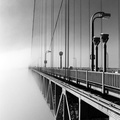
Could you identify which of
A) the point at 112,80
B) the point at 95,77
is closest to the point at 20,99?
the point at 95,77

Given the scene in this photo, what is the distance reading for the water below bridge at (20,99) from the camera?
33219mm

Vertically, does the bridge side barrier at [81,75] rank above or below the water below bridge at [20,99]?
above

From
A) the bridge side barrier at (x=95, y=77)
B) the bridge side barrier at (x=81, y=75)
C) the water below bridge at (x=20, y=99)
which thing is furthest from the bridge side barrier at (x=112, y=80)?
the water below bridge at (x=20, y=99)

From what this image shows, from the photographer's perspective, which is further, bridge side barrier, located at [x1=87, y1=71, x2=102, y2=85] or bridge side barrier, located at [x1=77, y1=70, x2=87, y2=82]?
bridge side barrier, located at [x1=77, y1=70, x2=87, y2=82]

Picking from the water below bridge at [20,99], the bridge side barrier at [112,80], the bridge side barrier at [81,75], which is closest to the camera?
the bridge side barrier at [112,80]

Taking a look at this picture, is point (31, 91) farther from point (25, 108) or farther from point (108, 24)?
point (108, 24)

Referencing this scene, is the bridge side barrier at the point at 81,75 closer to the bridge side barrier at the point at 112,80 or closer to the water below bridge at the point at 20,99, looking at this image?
the bridge side barrier at the point at 112,80

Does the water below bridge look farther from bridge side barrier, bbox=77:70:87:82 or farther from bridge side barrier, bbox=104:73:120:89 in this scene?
bridge side barrier, bbox=104:73:120:89

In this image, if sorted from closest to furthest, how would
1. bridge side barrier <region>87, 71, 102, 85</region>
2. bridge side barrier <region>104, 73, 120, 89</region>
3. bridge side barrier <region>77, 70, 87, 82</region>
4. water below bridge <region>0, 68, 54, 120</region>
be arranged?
1. bridge side barrier <region>104, 73, 120, 89</region>
2. bridge side barrier <region>87, 71, 102, 85</region>
3. bridge side barrier <region>77, 70, 87, 82</region>
4. water below bridge <region>0, 68, 54, 120</region>

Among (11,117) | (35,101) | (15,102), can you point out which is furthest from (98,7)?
(15,102)

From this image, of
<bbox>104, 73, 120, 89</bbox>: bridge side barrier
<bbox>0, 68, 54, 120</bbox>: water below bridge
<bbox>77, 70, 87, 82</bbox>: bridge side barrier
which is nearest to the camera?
<bbox>104, 73, 120, 89</bbox>: bridge side barrier

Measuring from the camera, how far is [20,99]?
43656mm

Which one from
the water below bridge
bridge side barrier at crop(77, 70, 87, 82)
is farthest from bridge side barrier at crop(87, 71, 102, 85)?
the water below bridge

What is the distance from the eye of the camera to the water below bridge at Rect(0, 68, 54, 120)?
1308 inches
